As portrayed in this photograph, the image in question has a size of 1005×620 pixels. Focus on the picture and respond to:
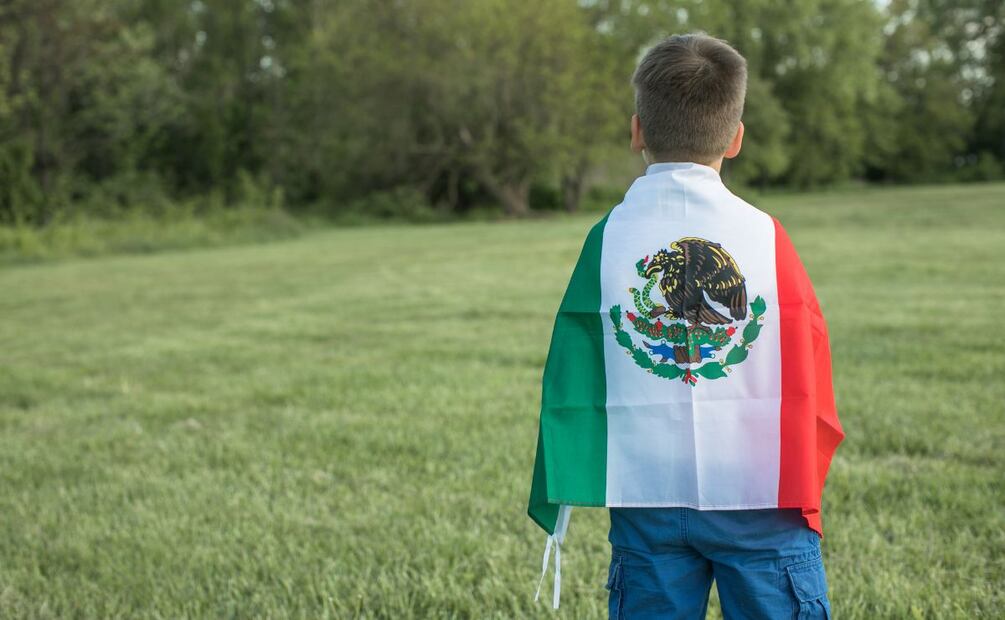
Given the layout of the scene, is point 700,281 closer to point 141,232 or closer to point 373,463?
point 373,463

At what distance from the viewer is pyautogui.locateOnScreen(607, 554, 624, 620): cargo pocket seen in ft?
6.03

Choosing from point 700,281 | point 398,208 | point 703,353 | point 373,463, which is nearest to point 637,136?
point 700,281

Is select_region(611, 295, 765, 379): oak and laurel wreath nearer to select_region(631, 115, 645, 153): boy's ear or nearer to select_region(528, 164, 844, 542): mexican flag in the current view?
select_region(528, 164, 844, 542): mexican flag

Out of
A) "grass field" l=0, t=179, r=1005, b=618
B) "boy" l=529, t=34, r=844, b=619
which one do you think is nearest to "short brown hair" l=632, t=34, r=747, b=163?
"boy" l=529, t=34, r=844, b=619

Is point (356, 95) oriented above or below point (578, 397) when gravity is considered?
above

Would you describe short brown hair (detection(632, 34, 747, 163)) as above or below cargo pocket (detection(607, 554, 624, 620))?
above

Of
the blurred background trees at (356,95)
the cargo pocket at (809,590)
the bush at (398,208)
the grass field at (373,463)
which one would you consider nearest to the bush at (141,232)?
the blurred background trees at (356,95)

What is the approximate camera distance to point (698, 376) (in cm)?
179

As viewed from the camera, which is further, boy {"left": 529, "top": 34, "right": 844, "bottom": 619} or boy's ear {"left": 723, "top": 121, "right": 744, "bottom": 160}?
→ boy's ear {"left": 723, "top": 121, "right": 744, "bottom": 160}

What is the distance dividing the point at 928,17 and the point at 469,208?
40597mm

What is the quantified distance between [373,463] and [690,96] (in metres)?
2.87

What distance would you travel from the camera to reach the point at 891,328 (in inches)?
281

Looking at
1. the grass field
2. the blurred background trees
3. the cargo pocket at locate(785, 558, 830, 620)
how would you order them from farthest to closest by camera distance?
the blurred background trees
the grass field
the cargo pocket at locate(785, 558, 830, 620)

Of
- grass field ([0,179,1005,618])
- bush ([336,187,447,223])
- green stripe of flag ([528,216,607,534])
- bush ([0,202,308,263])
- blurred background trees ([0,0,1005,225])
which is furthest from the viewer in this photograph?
bush ([336,187,447,223])
